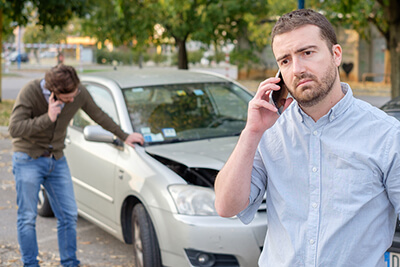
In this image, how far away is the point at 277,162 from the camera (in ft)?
6.70

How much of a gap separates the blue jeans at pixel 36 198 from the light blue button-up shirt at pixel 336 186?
3081 millimetres

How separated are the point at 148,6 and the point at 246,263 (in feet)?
44.9

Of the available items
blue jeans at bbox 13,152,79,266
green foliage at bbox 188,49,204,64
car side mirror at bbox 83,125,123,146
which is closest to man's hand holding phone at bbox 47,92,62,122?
blue jeans at bbox 13,152,79,266

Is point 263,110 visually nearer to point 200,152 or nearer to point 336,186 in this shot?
point 336,186

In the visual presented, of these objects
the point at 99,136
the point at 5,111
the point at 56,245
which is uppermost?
the point at 99,136

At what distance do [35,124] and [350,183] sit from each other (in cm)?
307

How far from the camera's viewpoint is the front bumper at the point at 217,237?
4215mm

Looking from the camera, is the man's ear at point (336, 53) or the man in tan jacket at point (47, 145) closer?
the man's ear at point (336, 53)

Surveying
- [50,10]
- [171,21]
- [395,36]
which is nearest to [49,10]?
[50,10]

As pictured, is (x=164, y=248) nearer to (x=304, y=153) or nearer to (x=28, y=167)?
(x=28, y=167)

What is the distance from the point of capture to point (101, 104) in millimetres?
5910

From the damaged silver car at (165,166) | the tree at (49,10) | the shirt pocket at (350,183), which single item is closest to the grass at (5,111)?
the tree at (49,10)

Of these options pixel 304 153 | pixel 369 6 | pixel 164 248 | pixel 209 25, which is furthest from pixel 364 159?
pixel 369 6

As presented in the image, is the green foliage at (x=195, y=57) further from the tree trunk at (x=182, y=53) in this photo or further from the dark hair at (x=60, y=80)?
the dark hair at (x=60, y=80)
